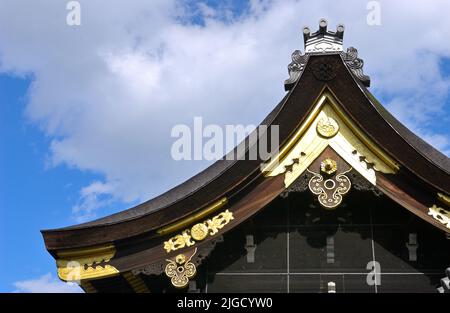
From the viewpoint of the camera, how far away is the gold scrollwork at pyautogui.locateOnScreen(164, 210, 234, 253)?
25.0 feet

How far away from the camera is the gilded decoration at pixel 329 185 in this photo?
7.70 meters

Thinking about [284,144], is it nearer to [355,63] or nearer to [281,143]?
[281,143]

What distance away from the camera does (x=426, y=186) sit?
7.44 meters

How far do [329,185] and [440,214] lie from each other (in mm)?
1263

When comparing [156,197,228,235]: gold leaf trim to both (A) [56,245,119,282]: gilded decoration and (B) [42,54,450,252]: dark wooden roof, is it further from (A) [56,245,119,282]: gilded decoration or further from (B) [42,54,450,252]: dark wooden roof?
(A) [56,245,119,282]: gilded decoration

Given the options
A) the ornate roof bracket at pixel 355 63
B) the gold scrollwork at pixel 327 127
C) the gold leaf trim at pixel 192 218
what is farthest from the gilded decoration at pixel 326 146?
the ornate roof bracket at pixel 355 63

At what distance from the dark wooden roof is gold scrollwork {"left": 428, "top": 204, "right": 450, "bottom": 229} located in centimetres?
23

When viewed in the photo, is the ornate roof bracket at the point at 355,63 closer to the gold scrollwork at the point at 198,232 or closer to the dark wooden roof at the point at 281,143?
the dark wooden roof at the point at 281,143

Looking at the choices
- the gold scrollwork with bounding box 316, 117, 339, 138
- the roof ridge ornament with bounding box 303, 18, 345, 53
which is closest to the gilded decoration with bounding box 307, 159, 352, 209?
the gold scrollwork with bounding box 316, 117, 339, 138

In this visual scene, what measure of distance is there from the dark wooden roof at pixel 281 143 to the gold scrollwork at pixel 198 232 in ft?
0.71

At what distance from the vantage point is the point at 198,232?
7660 millimetres
